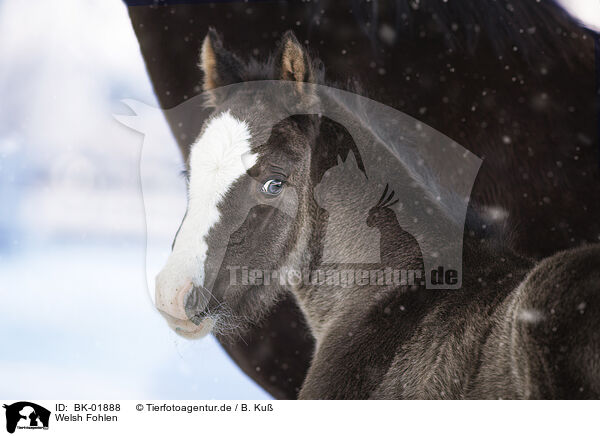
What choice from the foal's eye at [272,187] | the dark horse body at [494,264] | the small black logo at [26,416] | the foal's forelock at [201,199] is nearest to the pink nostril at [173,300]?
the foal's forelock at [201,199]

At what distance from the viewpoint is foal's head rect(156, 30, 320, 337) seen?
1254mm

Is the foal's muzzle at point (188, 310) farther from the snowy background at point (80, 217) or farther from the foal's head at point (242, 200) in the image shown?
the snowy background at point (80, 217)

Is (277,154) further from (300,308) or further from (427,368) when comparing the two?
(427,368)

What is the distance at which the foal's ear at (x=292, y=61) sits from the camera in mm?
1312

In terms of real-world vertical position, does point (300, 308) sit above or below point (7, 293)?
above

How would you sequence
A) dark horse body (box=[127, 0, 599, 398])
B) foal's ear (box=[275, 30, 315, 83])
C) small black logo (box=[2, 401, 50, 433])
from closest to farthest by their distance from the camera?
dark horse body (box=[127, 0, 599, 398]), foal's ear (box=[275, 30, 315, 83]), small black logo (box=[2, 401, 50, 433])

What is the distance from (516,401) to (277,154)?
2.73 feet

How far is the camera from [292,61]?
4.36ft

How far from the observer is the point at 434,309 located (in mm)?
1298

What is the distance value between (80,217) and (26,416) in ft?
1.92

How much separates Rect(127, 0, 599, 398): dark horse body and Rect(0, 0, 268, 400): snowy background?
0.14 metres

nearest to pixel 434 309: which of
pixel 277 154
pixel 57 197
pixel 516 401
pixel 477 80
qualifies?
pixel 516 401

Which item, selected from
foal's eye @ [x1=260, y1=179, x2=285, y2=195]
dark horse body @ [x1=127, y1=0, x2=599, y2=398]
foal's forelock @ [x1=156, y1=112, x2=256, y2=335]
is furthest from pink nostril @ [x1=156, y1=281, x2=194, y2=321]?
dark horse body @ [x1=127, y1=0, x2=599, y2=398]

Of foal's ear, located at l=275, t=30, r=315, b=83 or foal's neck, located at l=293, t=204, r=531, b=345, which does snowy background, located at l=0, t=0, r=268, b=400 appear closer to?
foal's neck, located at l=293, t=204, r=531, b=345
